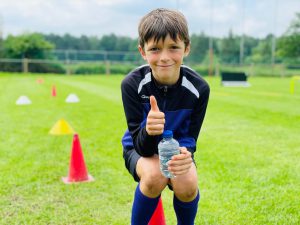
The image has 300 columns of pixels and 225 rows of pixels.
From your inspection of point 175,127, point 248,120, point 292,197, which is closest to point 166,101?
point 175,127

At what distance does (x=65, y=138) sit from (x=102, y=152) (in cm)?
110

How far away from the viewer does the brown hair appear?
229 centimetres

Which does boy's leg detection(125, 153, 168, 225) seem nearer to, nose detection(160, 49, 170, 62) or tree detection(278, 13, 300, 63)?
nose detection(160, 49, 170, 62)

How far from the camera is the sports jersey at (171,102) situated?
2.54m

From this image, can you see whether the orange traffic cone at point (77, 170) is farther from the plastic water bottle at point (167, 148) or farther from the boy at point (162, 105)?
the plastic water bottle at point (167, 148)

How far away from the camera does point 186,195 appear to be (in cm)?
243

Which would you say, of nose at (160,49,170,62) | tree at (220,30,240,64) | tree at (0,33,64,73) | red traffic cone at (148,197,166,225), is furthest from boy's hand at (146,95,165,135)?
tree at (220,30,240,64)

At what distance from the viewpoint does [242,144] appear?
17.9 ft

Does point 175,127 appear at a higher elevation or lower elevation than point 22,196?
higher

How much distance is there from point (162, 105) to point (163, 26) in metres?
0.52

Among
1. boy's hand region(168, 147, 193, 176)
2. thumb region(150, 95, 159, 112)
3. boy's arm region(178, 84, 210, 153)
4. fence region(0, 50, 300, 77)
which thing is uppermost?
thumb region(150, 95, 159, 112)

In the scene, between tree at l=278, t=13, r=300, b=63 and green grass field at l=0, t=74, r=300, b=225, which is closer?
green grass field at l=0, t=74, r=300, b=225

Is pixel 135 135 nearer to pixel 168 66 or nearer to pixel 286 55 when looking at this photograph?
pixel 168 66

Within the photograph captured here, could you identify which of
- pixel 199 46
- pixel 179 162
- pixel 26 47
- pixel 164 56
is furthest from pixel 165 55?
pixel 199 46
